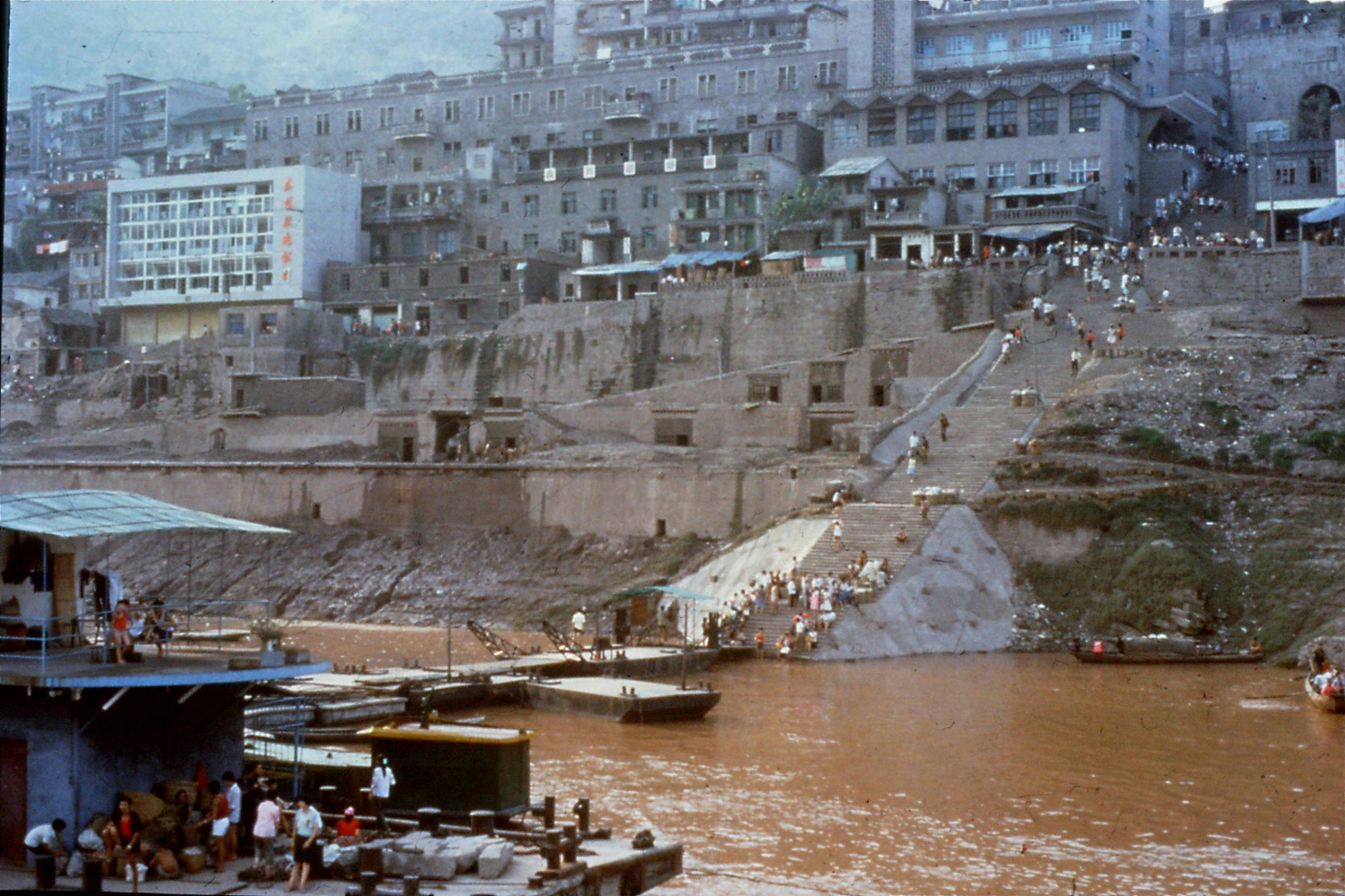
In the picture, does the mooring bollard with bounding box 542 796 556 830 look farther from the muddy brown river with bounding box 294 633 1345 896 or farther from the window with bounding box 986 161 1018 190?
the window with bounding box 986 161 1018 190

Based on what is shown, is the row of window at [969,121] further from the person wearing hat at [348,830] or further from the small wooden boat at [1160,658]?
the person wearing hat at [348,830]

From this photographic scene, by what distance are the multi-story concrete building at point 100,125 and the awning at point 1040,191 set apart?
178 ft

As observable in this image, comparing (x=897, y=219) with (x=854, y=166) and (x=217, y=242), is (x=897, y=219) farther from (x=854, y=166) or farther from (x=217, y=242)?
(x=217, y=242)

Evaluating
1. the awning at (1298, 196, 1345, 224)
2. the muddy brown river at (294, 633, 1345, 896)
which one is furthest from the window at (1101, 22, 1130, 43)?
the muddy brown river at (294, 633, 1345, 896)

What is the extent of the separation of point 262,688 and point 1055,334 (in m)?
42.4

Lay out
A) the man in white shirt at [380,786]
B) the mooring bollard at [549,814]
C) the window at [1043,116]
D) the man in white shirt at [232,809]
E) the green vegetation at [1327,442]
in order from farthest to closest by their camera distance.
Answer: the window at [1043,116] → the green vegetation at [1327,442] → the man in white shirt at [380,786] → the mooring bollard at [549,814] → the man in white shirt at [232,809]

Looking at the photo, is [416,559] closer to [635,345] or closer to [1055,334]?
[635,345]

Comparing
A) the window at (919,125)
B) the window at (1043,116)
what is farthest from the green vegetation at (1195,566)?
the window at (919,125)

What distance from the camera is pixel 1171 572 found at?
4253 centimetres

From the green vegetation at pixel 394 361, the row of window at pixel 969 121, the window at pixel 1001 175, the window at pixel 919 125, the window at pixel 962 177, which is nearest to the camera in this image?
the row of window at pixel 969 121

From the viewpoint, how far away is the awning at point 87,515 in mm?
17578

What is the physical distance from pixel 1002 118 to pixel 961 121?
185cm

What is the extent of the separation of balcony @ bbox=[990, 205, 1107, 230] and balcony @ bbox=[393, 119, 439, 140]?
3506 cm

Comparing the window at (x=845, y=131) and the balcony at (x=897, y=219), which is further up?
the window at (x=845, y=131)
